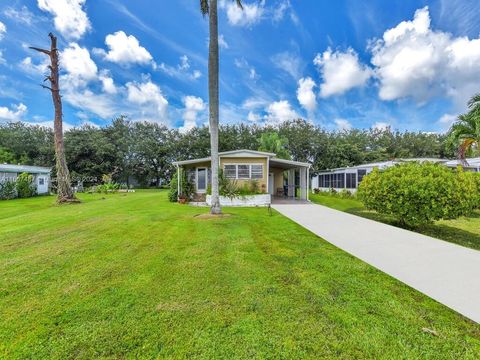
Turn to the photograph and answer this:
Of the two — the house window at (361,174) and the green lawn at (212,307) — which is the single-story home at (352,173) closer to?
the house window at (361,174)

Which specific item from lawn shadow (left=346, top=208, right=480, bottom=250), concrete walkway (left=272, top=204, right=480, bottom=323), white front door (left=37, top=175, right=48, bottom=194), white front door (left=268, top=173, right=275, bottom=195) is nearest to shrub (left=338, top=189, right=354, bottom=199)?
white front door (left=268, top=173, right=275, bottom=195)

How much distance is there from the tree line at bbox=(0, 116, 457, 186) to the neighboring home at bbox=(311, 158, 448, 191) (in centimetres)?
438

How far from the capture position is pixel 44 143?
113 ft

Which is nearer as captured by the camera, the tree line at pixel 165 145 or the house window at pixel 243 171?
the house window at pixel 243 171

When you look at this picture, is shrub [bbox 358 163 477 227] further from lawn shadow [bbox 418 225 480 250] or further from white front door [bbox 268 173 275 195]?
white front door [bbox 268 173 275 195]

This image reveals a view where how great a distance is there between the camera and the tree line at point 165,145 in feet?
106

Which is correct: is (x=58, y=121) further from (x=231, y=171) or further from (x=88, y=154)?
(x=88, y=154)

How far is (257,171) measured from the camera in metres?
15.0

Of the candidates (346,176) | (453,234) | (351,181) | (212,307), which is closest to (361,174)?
(351,181)

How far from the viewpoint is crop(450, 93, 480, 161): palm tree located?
488 inches

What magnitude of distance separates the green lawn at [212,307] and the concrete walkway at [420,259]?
29 cm

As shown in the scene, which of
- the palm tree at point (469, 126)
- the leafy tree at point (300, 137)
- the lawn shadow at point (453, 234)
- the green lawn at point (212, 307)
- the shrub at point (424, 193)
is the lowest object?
the lawn shadow at point (453, 234)

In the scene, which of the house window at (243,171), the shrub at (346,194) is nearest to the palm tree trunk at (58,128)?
the house window at (243,171)

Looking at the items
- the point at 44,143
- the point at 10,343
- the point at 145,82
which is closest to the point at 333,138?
the point at 145,82
